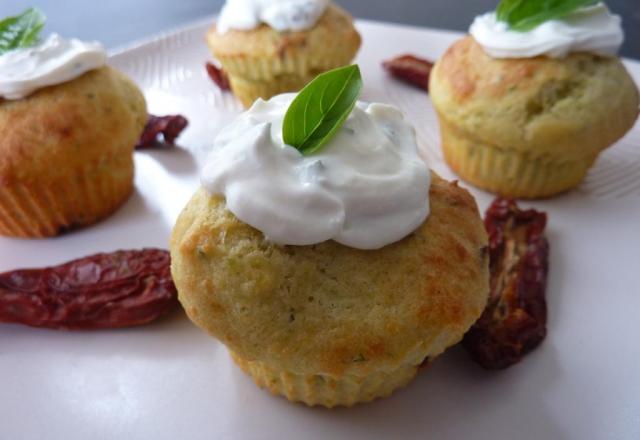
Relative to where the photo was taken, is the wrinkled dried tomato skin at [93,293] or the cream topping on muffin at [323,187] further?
the wrinkled dried tomato skin at [93,293]

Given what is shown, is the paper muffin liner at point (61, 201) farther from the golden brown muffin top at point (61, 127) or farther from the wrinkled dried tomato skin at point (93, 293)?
the wrinkled dried tomato skin at point (93, 293)

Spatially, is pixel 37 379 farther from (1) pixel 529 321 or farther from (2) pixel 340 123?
(1) pixel 529 321

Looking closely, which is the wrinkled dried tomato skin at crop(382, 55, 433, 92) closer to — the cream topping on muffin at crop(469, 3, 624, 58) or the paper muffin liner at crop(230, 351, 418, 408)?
the cream topping on muffin at crop(469, 3, 624, 58)

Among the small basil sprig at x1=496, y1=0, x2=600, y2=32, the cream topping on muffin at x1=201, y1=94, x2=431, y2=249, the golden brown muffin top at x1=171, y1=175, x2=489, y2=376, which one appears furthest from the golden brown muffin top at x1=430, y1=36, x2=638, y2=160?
the golden brown muffin top at x1=171, y1=175, x2=489, y2=376

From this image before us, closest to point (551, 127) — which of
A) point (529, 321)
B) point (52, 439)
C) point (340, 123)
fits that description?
point (529, 321)

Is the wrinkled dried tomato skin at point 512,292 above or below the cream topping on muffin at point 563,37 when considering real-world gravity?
below

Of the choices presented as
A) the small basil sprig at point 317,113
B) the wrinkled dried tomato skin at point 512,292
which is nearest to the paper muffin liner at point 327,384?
the wrinkled dried tomato skin at point 512,292
